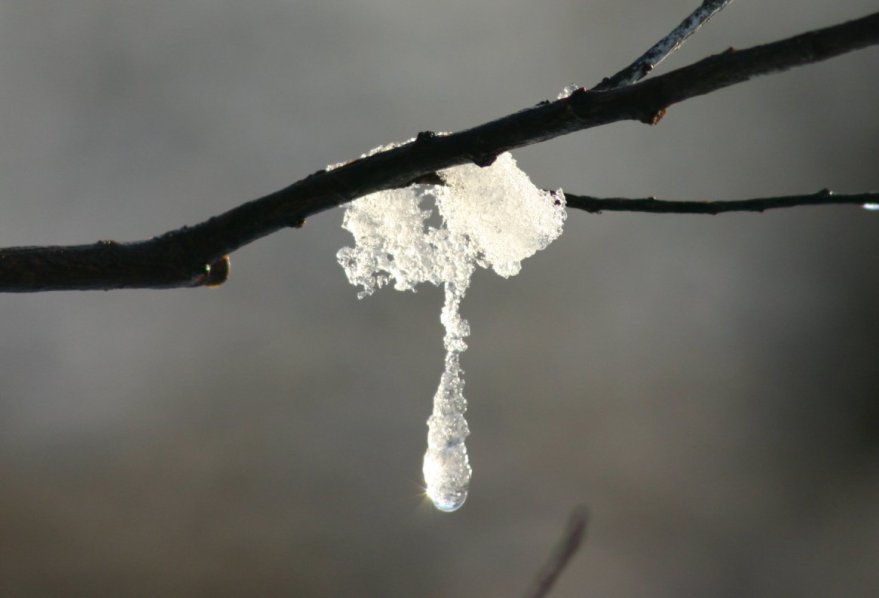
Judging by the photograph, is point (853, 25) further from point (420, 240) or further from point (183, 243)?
point (183, 243)

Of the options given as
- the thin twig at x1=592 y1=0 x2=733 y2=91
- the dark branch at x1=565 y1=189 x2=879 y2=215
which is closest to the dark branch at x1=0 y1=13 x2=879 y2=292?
the dark branch at x1=565 y1=189 x2=879 y2=215

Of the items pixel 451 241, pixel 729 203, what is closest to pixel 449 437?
pixel 451 241

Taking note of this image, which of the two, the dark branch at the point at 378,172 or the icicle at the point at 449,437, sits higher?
the dark branch at the point at 378,172

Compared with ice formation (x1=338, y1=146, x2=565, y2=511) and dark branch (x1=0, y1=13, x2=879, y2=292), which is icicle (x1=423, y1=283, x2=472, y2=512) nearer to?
ice formation (x1=338, y1=146, x2=565, y2=511)

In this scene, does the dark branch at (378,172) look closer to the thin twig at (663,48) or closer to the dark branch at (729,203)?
the dark branch at (729,203)

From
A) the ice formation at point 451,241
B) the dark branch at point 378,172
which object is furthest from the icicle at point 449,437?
the dark branch at point 378,172

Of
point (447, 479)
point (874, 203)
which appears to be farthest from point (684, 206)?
point (447, 479)

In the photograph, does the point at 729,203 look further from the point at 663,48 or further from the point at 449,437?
the point at 449,437
